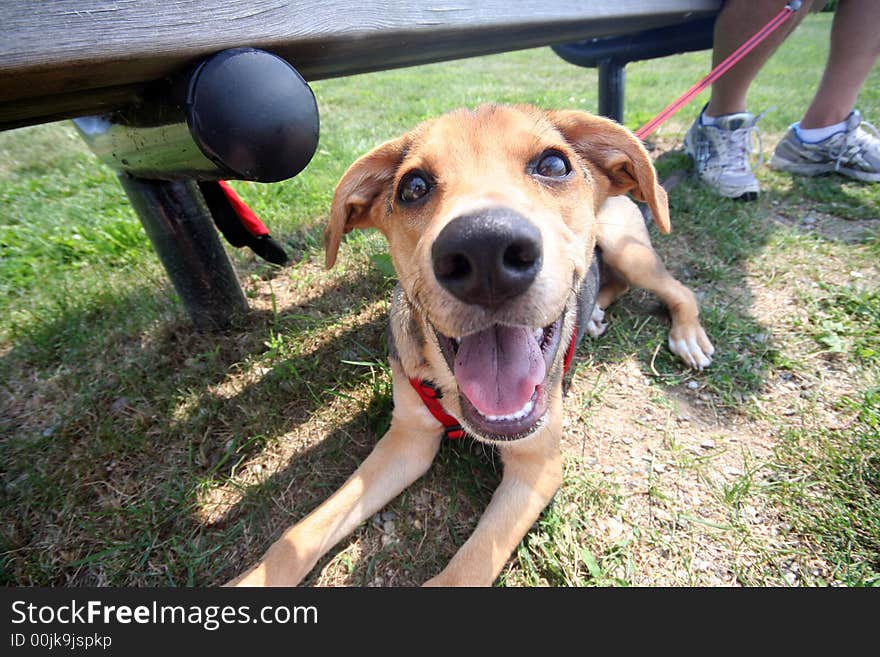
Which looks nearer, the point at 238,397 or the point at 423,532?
the point at 423,532

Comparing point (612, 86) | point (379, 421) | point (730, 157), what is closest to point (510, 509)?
point (379, 421)

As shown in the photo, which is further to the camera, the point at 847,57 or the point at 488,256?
the point at 847,57

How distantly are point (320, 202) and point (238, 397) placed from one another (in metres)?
2.47

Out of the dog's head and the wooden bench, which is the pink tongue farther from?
the wooden bench

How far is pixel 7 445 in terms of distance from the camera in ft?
7.91

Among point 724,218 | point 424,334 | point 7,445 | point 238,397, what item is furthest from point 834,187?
point 7,445

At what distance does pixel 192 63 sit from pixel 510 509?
2.08m

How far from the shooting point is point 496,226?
1294 millimetres

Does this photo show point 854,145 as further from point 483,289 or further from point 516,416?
point 483,289

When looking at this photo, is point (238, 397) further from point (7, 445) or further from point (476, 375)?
point (476, 375)

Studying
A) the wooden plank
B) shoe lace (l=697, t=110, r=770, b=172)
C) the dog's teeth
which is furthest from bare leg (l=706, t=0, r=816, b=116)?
the dog's teeth

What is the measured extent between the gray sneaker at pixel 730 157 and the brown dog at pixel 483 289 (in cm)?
277

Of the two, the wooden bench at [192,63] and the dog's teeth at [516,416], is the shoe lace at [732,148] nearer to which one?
the wooden bench at [192,63]

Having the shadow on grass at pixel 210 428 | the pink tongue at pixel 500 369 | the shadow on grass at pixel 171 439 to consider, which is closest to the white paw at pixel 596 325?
the shadow on grass at pixel 210 428
